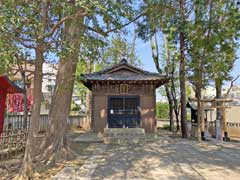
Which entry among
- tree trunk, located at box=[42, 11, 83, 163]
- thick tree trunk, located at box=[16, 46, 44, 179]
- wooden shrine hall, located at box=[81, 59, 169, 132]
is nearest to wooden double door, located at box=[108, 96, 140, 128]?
wooden shrine hall, located at box=[81, 59, 169, 132]

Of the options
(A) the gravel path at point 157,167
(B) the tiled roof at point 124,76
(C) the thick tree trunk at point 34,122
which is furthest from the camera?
(B) the tiled roof at point 124,76

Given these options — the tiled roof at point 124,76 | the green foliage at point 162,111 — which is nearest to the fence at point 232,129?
the tiled roof at point 124,76

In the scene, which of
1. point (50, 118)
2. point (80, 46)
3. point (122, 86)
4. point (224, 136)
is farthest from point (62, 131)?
point (224, 136)

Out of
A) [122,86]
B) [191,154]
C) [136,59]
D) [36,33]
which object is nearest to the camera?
[36,33]

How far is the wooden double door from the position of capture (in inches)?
583

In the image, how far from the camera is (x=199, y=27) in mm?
11461

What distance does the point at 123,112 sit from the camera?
48.9ft

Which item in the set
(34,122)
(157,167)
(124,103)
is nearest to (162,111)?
(124,103)

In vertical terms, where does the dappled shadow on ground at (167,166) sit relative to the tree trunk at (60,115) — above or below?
below

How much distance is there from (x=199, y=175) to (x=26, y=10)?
520 cm

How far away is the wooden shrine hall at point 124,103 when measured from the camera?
14.8m

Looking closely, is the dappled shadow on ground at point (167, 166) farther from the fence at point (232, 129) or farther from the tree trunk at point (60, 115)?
the fence at point (232, 129)

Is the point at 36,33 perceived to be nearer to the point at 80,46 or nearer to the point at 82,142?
the point at 80,46

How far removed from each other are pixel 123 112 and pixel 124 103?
1.85ft
